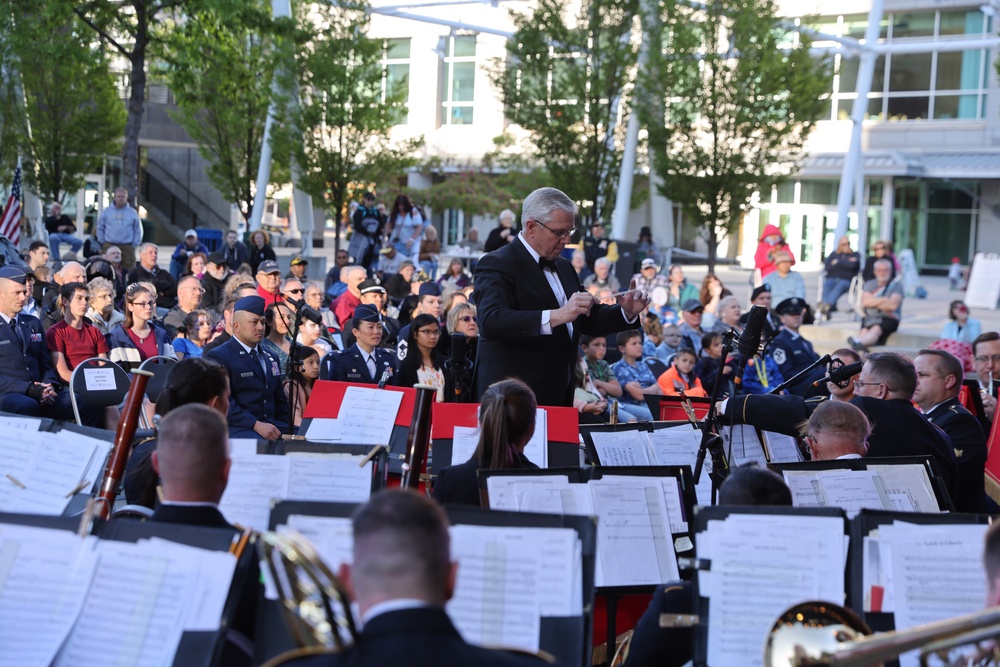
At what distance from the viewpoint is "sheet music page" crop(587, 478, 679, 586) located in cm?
439

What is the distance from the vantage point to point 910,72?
3600 centimetres

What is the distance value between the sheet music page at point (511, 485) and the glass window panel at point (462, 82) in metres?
35.9

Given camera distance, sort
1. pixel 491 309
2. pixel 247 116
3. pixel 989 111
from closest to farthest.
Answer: pixel 491 309 → pixel 247 116 → pixel 989 111

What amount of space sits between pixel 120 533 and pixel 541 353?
2511mm

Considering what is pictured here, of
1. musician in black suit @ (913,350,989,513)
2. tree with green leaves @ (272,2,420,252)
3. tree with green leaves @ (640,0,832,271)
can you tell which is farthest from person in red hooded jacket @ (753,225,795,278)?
musician in black suit @ (913,350,989,513)

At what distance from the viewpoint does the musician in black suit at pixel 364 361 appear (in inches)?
313

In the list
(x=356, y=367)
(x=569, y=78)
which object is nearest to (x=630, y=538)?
(x=356, y=367)

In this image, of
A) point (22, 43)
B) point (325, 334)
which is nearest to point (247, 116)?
point (22, 43)

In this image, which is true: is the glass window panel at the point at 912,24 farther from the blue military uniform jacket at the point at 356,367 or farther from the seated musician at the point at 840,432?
the seated musician at the point at 840,432

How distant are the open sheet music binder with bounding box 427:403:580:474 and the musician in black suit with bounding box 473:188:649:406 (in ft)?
0.44

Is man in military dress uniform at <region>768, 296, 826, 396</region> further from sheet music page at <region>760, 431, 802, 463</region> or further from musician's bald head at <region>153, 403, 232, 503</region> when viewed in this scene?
musician's bald head at <region>153, 403, 232, 503</region>

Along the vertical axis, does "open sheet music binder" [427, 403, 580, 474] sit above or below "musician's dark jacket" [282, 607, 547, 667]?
below

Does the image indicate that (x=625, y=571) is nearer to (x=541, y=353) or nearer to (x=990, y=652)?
(x=541, y=353)

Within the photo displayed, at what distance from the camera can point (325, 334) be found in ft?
34.4
